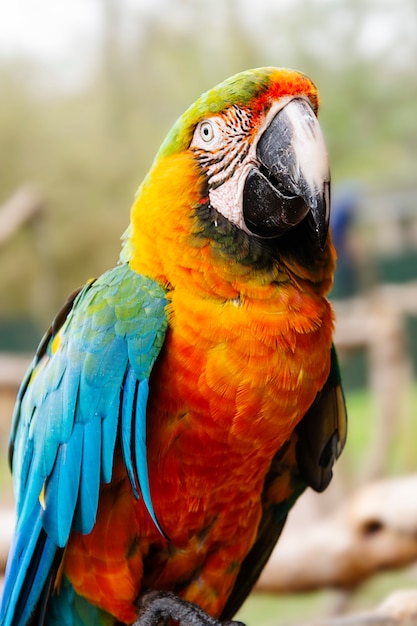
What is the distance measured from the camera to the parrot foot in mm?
1050

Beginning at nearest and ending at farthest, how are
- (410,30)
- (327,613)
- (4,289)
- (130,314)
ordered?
(130,314), (327,613), (410,30), (4,289)

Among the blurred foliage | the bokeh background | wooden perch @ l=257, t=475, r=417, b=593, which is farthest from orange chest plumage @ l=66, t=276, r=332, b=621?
the blurred foliage

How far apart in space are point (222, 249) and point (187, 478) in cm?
32

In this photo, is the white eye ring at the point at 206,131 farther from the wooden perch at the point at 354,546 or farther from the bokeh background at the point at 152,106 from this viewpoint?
the bokeh background at the point at 152,106

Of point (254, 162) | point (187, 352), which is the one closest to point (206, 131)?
point (254, 162)

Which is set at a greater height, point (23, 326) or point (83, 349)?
point (83, 349)

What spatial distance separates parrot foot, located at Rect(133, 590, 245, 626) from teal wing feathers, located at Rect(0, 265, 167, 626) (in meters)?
0.16

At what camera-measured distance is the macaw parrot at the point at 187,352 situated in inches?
34.8

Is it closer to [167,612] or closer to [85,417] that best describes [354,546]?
[167,612]

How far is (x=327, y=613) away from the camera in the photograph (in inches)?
83.2

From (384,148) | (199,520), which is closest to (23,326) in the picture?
(384,148)

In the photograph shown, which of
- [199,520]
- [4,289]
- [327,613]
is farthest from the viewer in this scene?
[4,289]

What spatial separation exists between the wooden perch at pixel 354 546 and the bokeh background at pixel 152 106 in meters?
3.10

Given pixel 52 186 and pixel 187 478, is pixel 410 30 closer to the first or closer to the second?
pixel 52 186
